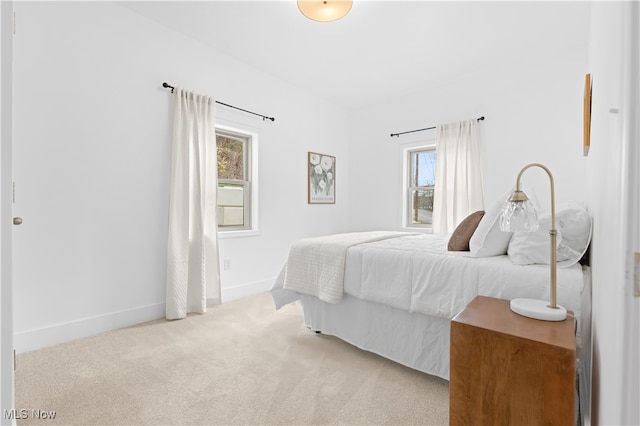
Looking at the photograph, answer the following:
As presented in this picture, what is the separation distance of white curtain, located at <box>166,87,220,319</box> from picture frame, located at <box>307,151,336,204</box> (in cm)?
153

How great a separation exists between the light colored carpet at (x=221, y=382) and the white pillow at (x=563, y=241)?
2.83 feet

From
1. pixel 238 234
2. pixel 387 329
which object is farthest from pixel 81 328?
pixel 387 329

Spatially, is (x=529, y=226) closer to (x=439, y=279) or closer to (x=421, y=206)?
(x=439, y=279)

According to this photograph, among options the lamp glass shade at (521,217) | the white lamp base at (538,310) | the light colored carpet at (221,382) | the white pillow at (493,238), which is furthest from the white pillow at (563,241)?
the light colored carpet at (221,382)

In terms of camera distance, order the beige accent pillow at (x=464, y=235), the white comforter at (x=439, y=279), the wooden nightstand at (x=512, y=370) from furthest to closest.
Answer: the beige accent pillow at (x=464, y=235) < the white comforter at (x=439, y=279) < the wooden nightstand at (x=512, y=370)

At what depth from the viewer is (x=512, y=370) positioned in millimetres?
1020

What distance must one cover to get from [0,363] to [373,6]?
3.09 metres

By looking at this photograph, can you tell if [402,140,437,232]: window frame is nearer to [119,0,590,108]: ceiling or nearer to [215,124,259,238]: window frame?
[119,0,590,108]: ceiling

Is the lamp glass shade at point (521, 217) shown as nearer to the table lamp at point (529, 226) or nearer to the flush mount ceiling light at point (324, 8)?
the table lamp at point (529, 226)

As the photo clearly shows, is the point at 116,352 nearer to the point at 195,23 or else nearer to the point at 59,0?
the point at 59,0

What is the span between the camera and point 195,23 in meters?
2.87

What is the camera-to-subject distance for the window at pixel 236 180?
3586 mm

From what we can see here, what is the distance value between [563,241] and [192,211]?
2.85 meters

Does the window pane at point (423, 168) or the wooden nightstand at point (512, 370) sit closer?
the wooden nightstand at point (512, 370)
